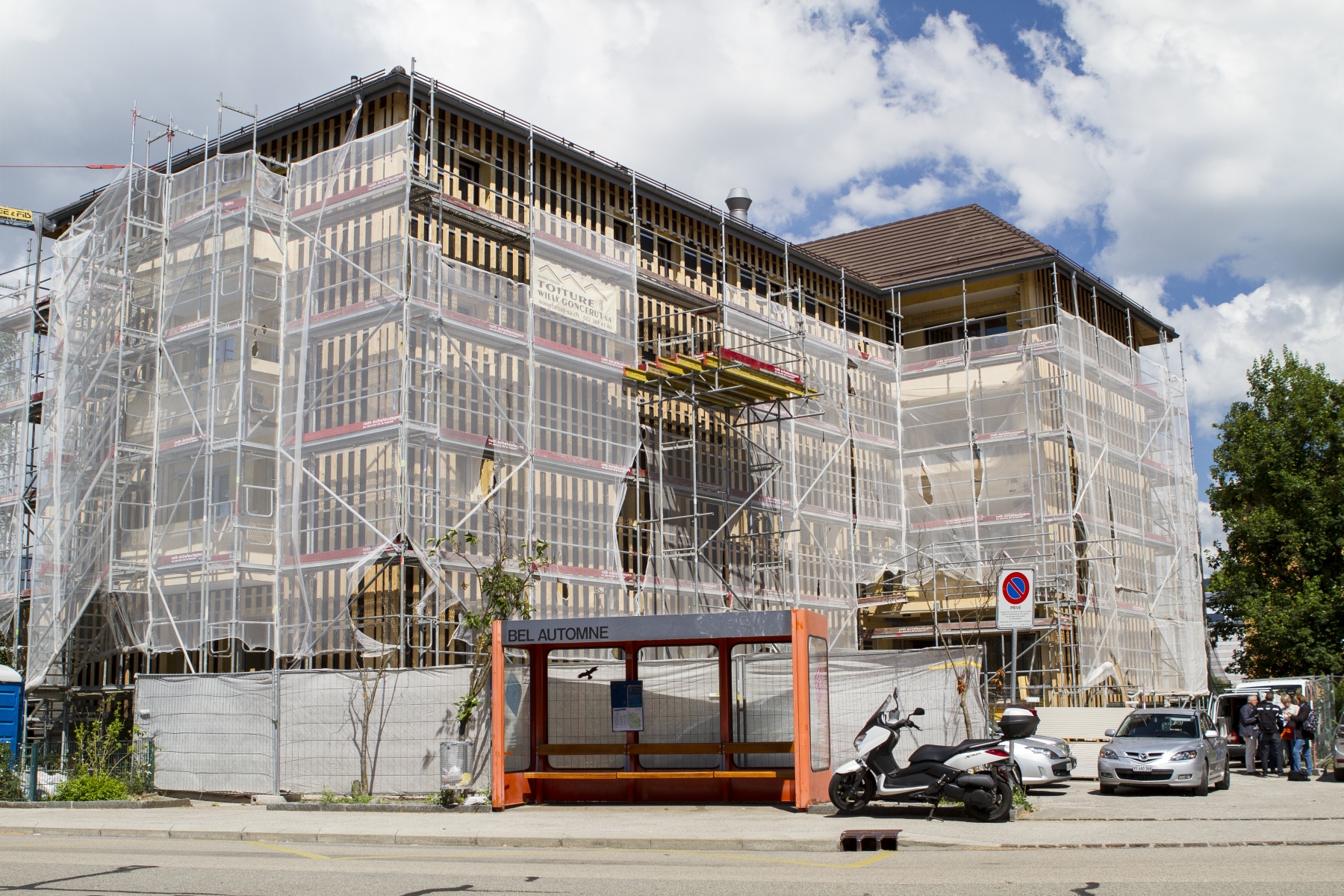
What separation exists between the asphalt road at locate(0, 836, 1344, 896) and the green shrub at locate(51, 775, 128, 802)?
6332 millimetres

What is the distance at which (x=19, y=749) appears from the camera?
22.0 metres

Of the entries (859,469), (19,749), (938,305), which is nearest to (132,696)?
(19,749)

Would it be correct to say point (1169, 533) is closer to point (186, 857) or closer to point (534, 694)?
point (534, 694)

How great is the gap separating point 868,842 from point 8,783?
46.7 ft

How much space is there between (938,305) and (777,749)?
78.6ft

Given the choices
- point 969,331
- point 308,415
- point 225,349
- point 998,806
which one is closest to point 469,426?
point 308,415

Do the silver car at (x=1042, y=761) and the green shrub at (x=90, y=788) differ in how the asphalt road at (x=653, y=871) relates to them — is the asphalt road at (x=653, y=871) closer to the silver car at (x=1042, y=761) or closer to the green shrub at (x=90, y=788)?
the green shrub at (x=90, y=788)

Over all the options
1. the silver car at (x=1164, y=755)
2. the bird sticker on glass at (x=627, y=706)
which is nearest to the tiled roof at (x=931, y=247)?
the silver car at (x=1164, y=755)

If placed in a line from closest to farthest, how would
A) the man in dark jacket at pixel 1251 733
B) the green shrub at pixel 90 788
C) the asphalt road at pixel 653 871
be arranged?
the asphalt road at pixel 653 871 < the green shrub at pixel 90 788 < the man in dark jacket at pixel 1251 733

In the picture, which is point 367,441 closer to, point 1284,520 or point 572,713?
point 572,713

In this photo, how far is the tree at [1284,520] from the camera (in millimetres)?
42438

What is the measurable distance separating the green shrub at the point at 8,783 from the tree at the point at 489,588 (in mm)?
7294

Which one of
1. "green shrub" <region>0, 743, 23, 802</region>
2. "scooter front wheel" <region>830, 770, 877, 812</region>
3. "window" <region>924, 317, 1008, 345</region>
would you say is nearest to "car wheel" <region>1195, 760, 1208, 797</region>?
"scooter front wheel" <region>830, 770, 877, 812</region>

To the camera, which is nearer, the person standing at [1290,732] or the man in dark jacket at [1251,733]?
the person standing at [1290,732]
